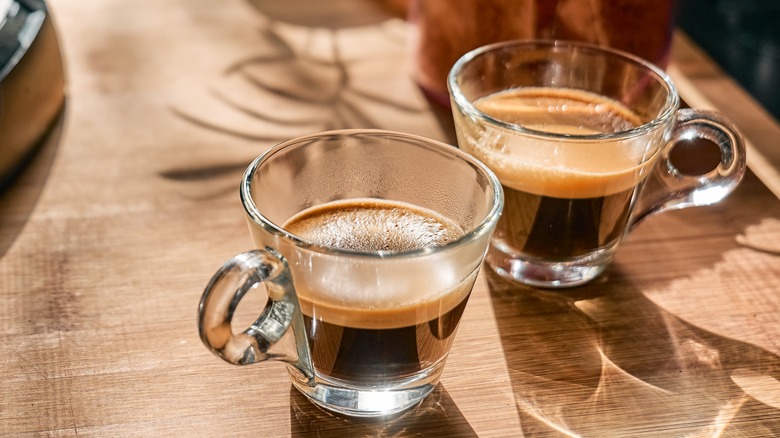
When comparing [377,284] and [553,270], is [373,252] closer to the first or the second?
[377,284]

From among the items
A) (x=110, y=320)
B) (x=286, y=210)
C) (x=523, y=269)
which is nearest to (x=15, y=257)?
(x=110, y=320)

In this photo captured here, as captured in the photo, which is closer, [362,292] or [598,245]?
[362,292]

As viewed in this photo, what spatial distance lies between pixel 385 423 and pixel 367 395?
0.06 ft

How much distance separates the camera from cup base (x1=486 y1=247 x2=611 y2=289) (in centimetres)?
57

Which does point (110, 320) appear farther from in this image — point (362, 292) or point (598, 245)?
point (598, 245)

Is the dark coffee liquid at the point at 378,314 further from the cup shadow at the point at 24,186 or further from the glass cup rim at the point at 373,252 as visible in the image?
the cup shadow at the point at 24,186

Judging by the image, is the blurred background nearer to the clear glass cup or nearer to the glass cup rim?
the clear glass cup

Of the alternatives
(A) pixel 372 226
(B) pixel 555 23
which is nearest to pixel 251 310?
(A) pixel 372 226

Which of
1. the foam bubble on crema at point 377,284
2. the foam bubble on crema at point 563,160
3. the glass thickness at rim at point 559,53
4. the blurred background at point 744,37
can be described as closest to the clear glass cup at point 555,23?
the glass thickness at rim at point 559,53

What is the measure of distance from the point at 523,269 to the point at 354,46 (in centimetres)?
38

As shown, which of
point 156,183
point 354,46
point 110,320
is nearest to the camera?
point 110,320

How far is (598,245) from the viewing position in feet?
1.83

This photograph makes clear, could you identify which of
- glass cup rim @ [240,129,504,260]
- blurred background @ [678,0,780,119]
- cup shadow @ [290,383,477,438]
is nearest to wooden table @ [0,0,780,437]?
cup shadow @ [290,383,477,438]

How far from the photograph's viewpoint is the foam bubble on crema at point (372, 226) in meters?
0.46
